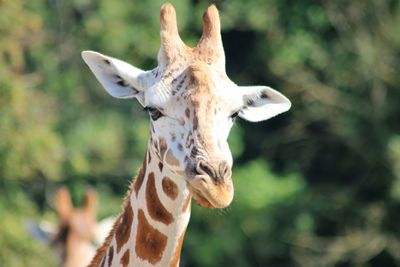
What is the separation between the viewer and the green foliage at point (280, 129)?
2103cm

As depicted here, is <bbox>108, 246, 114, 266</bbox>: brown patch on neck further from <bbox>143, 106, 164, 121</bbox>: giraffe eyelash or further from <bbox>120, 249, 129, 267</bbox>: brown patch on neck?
<bbox>143, 106, 164, 121</bbox>: giraffe eyelash

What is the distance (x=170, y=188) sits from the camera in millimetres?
6043

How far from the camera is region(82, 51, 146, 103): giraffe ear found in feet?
20.6

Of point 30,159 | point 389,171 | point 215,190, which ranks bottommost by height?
point 389,171

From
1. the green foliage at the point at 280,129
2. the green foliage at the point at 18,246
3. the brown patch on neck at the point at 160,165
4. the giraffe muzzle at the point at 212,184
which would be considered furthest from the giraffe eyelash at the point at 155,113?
the green foliage at the point at 280,129

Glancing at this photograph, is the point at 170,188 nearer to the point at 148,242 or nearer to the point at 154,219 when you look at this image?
the point at 154,219

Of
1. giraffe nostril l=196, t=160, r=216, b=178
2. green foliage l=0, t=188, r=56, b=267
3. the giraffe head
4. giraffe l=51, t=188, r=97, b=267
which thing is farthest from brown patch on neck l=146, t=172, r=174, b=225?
green foliage l=0, t=188, r=56, b=267

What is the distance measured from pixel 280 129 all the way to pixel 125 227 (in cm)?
1763

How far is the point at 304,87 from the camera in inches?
869

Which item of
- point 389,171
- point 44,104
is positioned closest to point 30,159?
point 44,104

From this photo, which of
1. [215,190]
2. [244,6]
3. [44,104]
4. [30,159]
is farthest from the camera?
[244,6]

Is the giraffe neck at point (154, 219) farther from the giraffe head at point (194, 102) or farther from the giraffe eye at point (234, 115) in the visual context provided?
the giraffe eye at point (234, 115)

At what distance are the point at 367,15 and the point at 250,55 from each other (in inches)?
144

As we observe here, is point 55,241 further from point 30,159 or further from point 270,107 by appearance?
point 270,107
